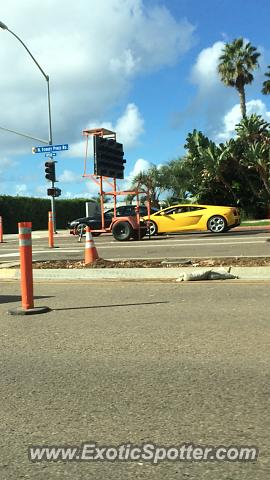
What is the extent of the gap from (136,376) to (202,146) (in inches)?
1163

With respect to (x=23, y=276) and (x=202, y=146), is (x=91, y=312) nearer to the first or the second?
(x=23, y=276)

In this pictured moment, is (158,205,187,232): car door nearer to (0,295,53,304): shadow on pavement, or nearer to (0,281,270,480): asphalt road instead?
(0,295,53,304): shadow on pavement

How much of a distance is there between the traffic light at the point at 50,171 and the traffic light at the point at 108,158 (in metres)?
7.00

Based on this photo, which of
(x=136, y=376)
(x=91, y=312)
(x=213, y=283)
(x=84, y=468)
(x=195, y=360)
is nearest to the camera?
(x=84, y=468)

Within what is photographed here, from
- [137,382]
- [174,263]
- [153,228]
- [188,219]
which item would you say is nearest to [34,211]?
[153,228]

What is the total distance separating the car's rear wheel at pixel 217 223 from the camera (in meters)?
21.6

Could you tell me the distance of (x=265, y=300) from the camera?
8.09 m

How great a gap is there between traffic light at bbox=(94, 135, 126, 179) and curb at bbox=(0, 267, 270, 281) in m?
10.9

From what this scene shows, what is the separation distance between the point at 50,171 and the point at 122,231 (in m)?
11.1

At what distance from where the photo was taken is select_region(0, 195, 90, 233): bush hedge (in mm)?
40531

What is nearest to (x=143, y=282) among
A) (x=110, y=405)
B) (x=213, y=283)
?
(x=213, y=283)

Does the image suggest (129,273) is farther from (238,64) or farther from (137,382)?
(238,64)

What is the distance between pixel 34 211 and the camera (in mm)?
43406

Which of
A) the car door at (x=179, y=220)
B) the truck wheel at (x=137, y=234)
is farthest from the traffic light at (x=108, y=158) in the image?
the truck wheel at (x=137, y=234)
